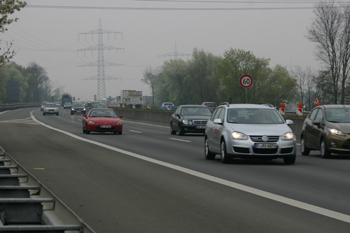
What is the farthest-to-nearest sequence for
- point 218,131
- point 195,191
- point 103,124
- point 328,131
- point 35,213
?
point 103,124 < point 328,131 < point 218,131 < point 195,191 < point 35,213

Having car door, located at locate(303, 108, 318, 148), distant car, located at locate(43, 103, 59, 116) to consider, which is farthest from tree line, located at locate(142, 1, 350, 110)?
car door, located at locate(303, 108, 318, 148)

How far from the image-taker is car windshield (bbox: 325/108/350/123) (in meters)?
17.3

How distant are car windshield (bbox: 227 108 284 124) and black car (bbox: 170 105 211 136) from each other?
43.0 ft

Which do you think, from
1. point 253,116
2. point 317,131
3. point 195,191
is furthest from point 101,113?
point 195,191

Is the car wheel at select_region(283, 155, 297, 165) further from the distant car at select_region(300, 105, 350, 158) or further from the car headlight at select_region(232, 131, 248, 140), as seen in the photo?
the distant car at select_region(300, 105, 350, 158)

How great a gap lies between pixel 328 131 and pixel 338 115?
0.94m

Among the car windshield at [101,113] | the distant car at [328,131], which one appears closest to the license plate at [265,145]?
the distant car at [328,131]

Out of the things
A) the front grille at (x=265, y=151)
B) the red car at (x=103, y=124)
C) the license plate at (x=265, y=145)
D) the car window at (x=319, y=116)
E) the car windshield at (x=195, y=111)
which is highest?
the car window at (x=319, y=116)

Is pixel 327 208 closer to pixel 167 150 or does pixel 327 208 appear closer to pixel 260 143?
pixel 260 143

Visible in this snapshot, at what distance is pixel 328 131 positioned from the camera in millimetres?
16797

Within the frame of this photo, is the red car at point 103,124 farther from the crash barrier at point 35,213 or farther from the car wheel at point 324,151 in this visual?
the crash barrier at point 35,213

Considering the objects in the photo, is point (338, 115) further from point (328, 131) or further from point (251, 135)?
point (251, 135)

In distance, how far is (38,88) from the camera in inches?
7731

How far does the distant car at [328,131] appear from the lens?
1653 cm
